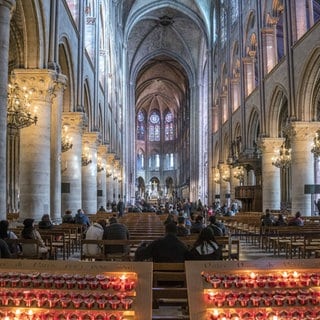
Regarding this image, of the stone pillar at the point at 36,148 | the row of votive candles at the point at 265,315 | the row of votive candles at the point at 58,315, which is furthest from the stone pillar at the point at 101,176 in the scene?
the row of votive candles at the point at 265,315

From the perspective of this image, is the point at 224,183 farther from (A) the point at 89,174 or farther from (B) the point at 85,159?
(B) the point at 85,159

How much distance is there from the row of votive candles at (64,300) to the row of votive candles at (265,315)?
629mm

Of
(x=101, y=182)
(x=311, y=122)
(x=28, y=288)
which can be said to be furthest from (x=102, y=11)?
(x=28, y=288)

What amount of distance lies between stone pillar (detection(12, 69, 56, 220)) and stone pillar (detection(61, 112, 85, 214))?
532 centimetres

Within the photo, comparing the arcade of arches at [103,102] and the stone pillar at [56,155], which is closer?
the arcade of arches at [103,102]

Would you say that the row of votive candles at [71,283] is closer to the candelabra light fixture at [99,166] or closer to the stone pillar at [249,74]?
the candelabra light fixture at [99,166]

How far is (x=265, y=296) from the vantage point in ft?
10.6

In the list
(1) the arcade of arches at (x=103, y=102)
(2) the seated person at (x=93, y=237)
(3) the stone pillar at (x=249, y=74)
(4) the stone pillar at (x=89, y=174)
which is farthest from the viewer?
(3) the stone pillar at (x=249, y=74)

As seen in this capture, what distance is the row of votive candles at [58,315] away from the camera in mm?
2846

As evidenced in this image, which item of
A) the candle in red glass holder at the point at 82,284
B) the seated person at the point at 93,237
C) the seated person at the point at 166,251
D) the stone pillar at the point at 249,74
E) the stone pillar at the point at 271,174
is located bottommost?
the seated person at the point at 93,237

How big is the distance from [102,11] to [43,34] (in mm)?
16039

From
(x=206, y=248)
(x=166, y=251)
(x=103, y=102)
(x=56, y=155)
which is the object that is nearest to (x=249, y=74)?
(x=103, y=102)

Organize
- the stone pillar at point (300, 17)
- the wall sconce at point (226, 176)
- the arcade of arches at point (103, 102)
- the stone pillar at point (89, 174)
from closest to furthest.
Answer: the arcade of arches at point (103, 102) → the stone pillar at point (300, 17) → the stone pillar at point (89, 174) → the wall sconce at point (226, 176)

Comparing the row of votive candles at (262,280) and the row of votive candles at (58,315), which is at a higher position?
the row of votive candles at (262,280)
